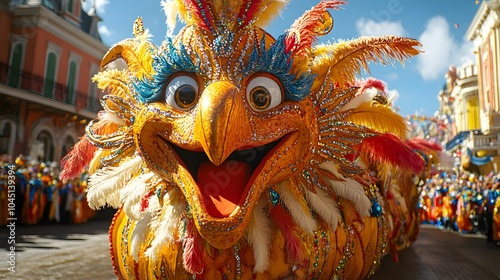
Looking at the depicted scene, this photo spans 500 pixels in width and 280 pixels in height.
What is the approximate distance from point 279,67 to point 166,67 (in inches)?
21.7

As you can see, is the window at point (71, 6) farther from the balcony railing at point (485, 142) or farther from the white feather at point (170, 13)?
the balcony railing at point (485, 142)

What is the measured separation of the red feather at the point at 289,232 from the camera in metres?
1.96

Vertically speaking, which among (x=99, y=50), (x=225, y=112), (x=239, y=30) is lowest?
(x=225, y=112)

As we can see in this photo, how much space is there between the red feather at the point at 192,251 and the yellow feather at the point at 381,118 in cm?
115

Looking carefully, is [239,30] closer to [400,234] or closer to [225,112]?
[225,112]

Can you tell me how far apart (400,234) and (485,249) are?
2.91 m

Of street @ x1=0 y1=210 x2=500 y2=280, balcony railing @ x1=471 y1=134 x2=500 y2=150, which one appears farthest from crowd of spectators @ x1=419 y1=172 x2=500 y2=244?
balcony railing @ x1=471 y1=134 x2=500 y2=150

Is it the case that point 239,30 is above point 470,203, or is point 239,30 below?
above

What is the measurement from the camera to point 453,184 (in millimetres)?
11367

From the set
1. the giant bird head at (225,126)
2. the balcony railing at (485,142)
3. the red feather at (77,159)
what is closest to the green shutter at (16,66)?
the red feather at (77,159)

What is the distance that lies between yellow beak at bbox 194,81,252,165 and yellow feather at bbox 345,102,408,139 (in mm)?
926

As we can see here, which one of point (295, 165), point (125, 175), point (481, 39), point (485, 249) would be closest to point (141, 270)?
point (125, 175)

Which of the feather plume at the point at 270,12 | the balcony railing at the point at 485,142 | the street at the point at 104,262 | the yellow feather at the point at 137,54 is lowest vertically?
the street at the point at 104,262

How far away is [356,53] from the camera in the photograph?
2410mm
